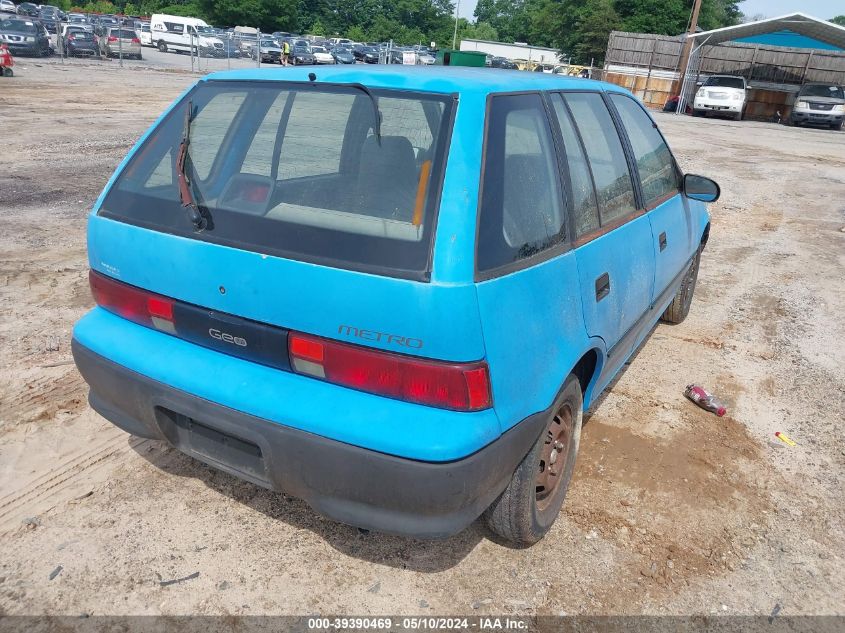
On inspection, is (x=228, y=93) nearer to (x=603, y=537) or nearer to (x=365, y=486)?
(x=365, y=486)

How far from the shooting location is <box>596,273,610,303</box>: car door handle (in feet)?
9.02

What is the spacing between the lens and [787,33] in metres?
34.4

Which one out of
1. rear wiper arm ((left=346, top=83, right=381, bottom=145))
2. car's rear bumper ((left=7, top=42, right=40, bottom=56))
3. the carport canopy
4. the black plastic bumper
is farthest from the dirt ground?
the carport canopy

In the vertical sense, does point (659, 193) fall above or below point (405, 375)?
above

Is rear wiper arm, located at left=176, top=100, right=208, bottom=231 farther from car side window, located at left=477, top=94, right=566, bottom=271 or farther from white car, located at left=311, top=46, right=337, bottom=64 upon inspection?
white car, located at left=311, top=46, right=337, bottom=64

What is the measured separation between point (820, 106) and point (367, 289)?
31885 mm

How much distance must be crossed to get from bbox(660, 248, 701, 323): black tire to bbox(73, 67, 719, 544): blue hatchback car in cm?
245

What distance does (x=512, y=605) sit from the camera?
8.02ft

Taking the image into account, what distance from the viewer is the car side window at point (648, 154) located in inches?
141

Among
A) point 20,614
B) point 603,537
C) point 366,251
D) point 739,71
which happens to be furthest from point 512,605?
point 739,71

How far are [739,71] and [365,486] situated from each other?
3807cm

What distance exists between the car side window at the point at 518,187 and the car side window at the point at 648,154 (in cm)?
118

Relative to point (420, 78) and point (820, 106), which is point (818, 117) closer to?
point (820, 106)

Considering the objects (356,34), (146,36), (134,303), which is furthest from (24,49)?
(356,34)
